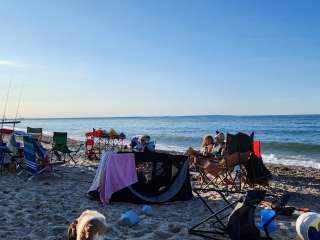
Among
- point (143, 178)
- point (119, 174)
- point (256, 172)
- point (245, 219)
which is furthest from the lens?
point (256, 172)

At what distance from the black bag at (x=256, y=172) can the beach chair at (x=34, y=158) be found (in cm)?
438

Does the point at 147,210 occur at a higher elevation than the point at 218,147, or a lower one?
lower

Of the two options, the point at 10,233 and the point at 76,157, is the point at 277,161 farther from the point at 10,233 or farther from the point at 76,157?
the point at 10,233

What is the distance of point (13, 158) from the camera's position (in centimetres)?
1065

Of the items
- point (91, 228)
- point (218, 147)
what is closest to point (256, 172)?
point (218, 147)

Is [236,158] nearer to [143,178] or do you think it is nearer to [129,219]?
[143,178]

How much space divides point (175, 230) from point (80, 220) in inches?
110

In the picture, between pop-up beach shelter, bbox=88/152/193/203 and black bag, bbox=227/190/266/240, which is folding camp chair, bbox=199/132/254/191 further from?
black bag, bbox=227/190/266/240

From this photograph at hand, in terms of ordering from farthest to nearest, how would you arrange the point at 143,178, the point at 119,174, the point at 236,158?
the point at 236,158
the point at 143,178
the point at 119,174

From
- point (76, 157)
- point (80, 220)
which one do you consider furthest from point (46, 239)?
point (76, 157)

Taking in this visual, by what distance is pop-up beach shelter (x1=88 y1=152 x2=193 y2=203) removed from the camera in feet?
23.9

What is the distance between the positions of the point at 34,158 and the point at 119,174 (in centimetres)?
292

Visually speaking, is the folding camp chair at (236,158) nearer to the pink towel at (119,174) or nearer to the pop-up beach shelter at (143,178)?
the pop-up beach shelter at (143,178)

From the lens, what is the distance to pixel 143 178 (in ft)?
24.6
